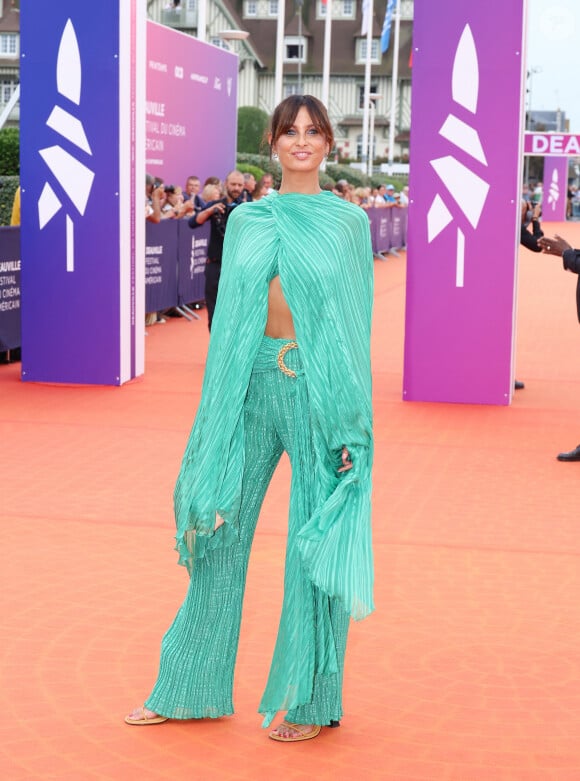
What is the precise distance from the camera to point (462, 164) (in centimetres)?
1036

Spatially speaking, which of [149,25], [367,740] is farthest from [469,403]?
[149,25]

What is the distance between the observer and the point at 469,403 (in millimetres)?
10727

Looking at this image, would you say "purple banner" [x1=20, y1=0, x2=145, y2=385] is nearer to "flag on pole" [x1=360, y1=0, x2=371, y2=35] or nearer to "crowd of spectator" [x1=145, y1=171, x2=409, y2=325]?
"crowd of spectator" [x1=145, y1=171, x2=409, y2=325]

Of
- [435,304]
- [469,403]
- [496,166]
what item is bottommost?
[469,403]

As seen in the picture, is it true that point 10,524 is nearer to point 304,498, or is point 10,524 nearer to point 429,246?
point 304,498

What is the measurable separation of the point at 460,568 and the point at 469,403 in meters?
4.79

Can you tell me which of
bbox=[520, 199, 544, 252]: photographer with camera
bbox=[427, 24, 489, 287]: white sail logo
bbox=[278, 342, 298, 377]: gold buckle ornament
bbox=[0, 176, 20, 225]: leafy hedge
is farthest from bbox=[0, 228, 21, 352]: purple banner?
bbox=[278, 342, 298, 377]: gold buckle ornament

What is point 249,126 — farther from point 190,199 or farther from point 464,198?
point 464,198

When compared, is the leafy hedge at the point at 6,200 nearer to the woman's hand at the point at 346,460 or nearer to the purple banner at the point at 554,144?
the woman's hand at the point at 346,460

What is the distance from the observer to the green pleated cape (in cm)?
376

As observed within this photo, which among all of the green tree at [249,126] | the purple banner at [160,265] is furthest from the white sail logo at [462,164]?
the green tree at [249,126]

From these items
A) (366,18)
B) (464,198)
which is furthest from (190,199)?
(366,18)

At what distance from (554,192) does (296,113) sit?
56.5m

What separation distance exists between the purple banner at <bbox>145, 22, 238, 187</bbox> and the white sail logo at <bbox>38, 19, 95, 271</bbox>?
8.38 m
